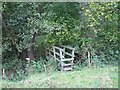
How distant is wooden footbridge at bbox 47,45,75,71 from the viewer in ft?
14.0

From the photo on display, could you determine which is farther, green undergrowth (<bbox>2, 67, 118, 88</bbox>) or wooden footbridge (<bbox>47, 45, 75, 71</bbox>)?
wooden footbridge (<bbox>47, 45, 75, 71</bbox>)

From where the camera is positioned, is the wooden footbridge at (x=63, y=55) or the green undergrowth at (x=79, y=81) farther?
the wooden footbridge at (x=63, y=55)

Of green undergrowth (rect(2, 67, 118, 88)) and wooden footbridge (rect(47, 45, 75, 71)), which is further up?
wooden footbridge (rect(47, 45, 75, 71))

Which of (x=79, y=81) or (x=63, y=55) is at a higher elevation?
(x=63, y=55)

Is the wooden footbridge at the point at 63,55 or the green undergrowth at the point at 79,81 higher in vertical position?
the wooden footbridge at the point at 63,55

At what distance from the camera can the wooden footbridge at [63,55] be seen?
168 inches

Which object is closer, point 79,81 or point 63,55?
point 79,81

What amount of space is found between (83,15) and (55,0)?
0.65m

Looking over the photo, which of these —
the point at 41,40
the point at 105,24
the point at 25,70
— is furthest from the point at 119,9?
the point at 25,70

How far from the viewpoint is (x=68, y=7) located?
4.33m

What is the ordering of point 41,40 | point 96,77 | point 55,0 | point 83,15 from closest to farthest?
1. point 96,77
2. point 55,0
3. point 83,15
4. point 41,40

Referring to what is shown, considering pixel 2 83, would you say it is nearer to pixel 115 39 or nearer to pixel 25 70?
pixel 25 70

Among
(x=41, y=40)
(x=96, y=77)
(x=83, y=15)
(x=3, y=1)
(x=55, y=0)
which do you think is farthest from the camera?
(x=41, y=40)

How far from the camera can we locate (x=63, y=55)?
4453 millimetres
